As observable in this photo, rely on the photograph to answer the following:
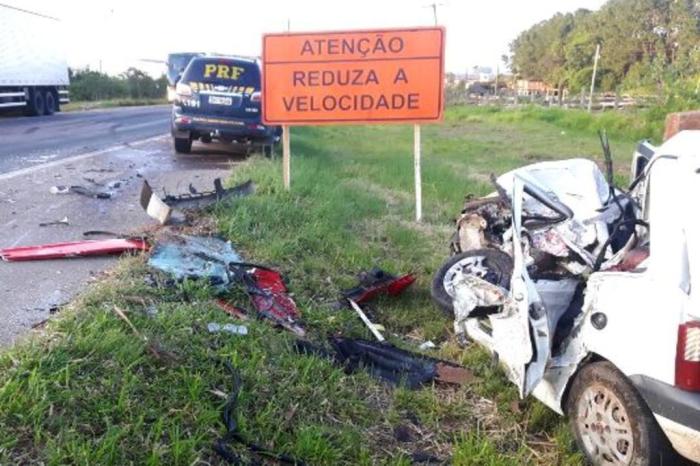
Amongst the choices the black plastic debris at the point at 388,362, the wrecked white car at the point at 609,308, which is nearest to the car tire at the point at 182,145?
the black plastic debris at the point at 388,362

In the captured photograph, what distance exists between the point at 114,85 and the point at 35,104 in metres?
24.9

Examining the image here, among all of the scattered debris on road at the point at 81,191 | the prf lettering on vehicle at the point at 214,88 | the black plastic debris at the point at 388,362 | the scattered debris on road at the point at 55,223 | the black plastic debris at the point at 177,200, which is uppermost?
the prf lettering on vehicle at the point at 214,88

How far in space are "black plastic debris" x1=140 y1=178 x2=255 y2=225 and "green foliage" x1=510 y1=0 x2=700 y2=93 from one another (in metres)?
44.3

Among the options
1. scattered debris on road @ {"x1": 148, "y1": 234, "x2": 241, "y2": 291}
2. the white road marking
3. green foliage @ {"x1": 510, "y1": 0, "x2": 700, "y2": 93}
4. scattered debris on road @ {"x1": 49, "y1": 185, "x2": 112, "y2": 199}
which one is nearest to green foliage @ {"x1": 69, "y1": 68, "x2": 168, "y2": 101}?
the white road marking

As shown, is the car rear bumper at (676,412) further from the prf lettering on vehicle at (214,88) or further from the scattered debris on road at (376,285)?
the prf lettering on vehicle at (214,88)

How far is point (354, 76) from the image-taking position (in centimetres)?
839

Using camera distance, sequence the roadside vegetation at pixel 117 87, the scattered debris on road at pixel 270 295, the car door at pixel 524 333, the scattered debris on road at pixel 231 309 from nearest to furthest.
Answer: the car door at pixel 524 333
the scattered debris on road at pixel 231 309
the scattered debris on road at pixel 270 295
the roadside vegetation at pixel 117 87

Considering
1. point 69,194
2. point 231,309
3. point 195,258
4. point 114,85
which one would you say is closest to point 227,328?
point 231,309

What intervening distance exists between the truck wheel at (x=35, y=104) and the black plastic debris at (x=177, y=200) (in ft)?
71.7

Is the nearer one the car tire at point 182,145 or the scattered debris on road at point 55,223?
the scattered debris on road at point 55,223

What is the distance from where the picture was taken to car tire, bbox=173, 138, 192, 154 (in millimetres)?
12826

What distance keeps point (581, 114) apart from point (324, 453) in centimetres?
2853

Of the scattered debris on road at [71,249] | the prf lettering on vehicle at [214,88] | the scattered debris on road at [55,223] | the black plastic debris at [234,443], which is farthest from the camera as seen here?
the prf lettering on vehicle at [214,88]

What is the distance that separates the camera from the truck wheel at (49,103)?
27344 millimetres
